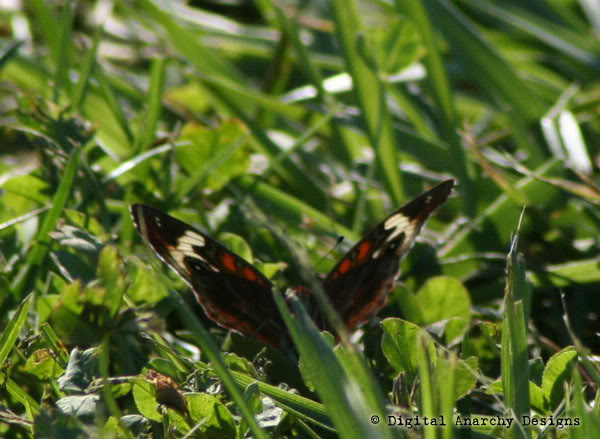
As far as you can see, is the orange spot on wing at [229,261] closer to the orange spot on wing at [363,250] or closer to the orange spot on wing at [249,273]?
the orange spot on wing at [249,273]

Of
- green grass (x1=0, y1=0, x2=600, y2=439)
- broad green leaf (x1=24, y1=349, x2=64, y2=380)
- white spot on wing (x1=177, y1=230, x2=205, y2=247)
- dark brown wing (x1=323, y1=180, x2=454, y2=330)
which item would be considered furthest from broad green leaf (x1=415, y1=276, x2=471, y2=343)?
broad green leaf (x1=24, y1=349, x2=64, y2=380)

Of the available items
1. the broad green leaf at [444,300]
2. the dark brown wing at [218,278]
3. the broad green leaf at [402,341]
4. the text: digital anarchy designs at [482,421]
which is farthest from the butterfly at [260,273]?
the text: digital anarchy designs at [482,421]

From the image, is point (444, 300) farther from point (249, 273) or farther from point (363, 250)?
point (249, 273)

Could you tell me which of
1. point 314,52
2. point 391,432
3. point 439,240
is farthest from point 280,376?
point 314,52

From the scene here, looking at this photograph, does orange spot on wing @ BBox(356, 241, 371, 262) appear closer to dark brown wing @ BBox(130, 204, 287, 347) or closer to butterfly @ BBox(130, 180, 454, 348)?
butterfly @ BBox(130, 180, 454, 348)

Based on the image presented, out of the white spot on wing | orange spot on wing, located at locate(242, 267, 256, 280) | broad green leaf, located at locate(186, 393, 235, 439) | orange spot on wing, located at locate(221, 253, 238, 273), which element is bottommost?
broad green leaf, located at locate(186, 393, 235, 439)

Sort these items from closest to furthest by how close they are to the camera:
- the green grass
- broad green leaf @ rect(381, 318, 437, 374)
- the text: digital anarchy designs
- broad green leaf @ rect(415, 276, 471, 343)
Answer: the text: digital anarchy designs < the green grass < broad green leaf @ rect(381, 318, 437, 374) < broad green leaf @ rect(415, 276, 471, 343)
